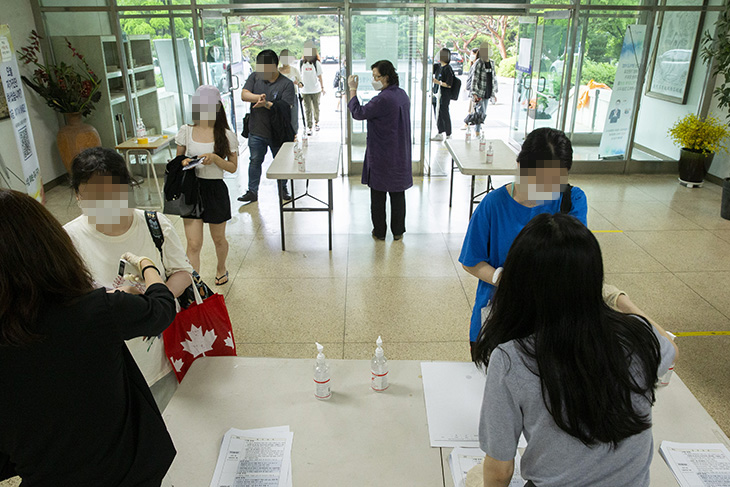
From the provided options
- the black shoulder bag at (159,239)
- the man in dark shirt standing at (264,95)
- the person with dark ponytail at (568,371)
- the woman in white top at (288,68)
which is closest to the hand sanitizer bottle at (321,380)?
the black shoulder bag at (159,239)

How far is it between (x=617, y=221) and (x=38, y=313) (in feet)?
18.9

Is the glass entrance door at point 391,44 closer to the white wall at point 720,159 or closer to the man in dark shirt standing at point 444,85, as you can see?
the man in dark shirt standing at point 444,85

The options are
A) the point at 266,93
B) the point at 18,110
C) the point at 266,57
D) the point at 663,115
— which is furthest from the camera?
the point at 663,115

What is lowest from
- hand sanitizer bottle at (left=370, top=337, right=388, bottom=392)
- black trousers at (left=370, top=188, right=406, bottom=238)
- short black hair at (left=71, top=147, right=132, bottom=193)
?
black trousers at (left=370, top=188, right=406, bottom=238)

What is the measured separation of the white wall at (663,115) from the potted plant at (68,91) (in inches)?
301

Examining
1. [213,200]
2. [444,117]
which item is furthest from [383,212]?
[444,117]

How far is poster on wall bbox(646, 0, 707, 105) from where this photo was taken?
6.96 meters

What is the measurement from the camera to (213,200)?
381 cm

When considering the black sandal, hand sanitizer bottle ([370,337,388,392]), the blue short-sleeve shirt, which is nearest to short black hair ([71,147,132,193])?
hand sanitizer bottle ([370,337,388,392])

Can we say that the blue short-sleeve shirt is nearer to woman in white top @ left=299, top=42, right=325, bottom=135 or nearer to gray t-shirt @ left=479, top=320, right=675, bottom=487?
gray t-shirt @ left=479, top=320, right=675, bottom=487

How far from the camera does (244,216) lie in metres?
5.95

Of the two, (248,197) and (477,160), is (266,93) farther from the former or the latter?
(477,160)

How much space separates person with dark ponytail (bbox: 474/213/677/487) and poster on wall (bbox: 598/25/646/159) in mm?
7177

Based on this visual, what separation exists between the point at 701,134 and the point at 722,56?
0.94m
